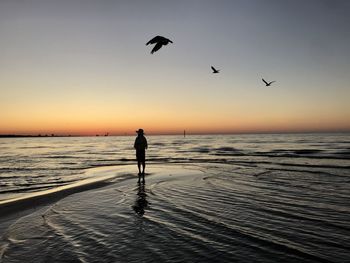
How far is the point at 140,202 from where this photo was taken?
9594 mm

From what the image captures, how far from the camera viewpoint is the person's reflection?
8.42m

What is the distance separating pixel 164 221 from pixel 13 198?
6512 millimetres

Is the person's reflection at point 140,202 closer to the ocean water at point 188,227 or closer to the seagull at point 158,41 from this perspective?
the ocean water at point 188,227

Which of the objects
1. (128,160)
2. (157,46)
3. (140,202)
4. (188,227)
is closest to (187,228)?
(188,227)

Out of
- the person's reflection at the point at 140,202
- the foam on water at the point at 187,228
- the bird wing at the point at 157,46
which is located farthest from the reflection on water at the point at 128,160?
the bird wing at the point at 157,46

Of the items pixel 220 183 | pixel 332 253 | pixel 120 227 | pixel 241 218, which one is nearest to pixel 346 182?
pixel 220 183

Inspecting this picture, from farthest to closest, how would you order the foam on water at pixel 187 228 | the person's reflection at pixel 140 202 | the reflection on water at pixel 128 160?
the reflection on water at pixel 128 160 → the person's reflection at pixel 140 202 → the foam on water at pixel 187 228

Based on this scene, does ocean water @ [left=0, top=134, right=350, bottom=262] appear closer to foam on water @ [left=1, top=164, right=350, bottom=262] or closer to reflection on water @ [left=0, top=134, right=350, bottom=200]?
foam on water @ [left=1, top=164, right=350, bottom=262]

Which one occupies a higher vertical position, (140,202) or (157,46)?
(157,46)

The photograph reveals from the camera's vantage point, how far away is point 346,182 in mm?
13281

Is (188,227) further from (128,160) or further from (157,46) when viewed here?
(128,160)

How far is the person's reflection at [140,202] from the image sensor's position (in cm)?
842

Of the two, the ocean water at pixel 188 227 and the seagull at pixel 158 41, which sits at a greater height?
the seagull at pixel 158 41

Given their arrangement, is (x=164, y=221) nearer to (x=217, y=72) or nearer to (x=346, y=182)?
(x=346, y=182)
